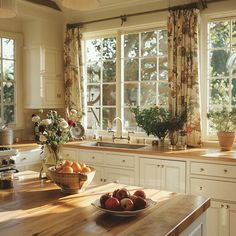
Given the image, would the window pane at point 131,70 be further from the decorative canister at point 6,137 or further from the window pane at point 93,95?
the decorative canister at point 6,137

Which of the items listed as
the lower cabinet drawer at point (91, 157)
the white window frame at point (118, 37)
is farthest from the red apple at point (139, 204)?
the white window frame at point (118, 37)

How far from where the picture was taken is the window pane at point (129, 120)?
4508 millimetres

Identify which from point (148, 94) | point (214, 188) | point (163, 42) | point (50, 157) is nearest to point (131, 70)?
point (148, 94)

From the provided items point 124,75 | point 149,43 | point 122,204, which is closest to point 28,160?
point 124,75

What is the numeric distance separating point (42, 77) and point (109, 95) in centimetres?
96

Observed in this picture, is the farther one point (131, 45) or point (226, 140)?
point (131, 45)

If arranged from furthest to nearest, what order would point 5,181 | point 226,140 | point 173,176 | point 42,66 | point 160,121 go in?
point 42,66 < point 160,121 < point 226,140 < point 173,176 < point 5,181

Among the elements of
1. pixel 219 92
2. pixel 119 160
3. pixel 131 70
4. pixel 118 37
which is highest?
pixel 118 37

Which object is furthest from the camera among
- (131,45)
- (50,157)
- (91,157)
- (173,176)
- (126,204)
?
(131,45)

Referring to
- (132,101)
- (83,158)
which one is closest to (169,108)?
(132,101)

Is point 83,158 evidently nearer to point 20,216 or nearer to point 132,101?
point 132,101

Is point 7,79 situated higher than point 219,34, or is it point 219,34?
point 219,34

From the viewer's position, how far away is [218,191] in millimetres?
3100

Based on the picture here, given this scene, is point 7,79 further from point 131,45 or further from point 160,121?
point 160,121
